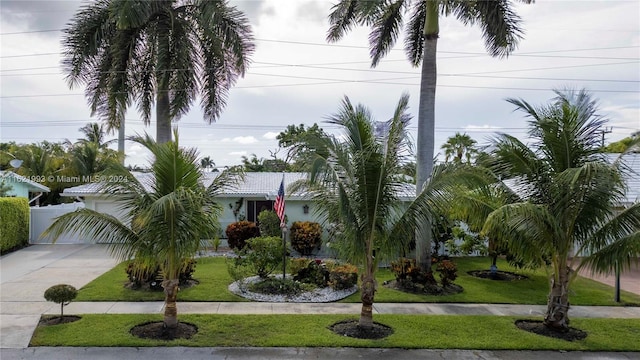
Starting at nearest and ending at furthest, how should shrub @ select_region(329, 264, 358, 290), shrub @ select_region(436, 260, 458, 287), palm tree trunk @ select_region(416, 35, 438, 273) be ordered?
1. shrub @ select_region(329, 264, 358, 290)
2. shrub @ select_region(436, 260, 458, 287)
3. palm tree trunk @ select_region(416, 35, 438, 273)

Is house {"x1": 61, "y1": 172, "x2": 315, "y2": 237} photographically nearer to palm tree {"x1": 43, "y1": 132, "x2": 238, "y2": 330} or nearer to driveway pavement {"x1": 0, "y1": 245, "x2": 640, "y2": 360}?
driveway pavement {"x1": 0, "y1": 245, "x2": 640, "y2": 360}

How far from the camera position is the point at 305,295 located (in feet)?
36.1

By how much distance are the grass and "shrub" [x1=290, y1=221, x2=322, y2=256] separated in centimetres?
762

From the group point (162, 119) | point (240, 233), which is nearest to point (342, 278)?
point (240, 233)

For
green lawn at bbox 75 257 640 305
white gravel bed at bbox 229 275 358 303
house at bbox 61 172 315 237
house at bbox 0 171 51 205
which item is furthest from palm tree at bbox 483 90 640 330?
house at bbox 0 171 51 205

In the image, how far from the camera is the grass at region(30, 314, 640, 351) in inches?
296

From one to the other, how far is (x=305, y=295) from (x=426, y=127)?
5936mm

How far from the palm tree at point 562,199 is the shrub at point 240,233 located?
10550 mm

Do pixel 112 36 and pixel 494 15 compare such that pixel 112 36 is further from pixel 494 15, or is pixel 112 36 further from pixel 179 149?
pixel 494 15

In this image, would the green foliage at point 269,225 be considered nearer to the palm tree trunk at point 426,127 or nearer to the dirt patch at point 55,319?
the palm tree trunk at point 426,127

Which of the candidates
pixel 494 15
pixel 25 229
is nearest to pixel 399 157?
pixel 494 15

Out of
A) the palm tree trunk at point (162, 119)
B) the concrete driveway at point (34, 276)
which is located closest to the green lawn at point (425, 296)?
the concrete driveway at point (34, 276)

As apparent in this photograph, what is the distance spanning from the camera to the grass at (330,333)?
751 cm

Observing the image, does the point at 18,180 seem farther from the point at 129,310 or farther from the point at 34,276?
the point at 129,310
